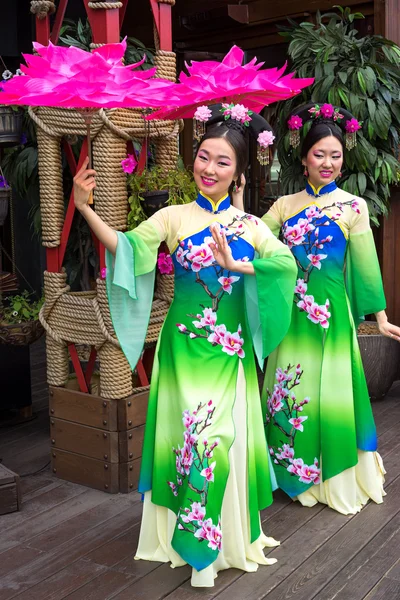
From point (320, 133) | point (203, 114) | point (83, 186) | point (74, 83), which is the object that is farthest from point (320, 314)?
point (74, 83)

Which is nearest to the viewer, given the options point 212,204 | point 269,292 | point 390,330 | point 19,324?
point 269,292

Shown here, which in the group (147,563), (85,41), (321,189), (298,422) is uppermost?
(85,41)

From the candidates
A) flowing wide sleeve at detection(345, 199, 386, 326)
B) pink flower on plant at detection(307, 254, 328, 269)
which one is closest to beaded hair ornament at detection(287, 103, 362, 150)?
flowing wide sleeve at detection(345, 199, 386, 326)

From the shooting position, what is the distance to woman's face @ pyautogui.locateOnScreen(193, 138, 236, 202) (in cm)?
267

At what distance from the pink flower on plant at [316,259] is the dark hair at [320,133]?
0.40 m

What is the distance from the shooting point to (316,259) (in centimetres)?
334

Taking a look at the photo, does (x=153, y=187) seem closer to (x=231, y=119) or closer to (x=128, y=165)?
(x=128, y=165)

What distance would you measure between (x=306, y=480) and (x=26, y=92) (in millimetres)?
1897

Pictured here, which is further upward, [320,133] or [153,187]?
[320,133]

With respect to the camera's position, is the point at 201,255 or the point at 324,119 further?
the point at 324,119

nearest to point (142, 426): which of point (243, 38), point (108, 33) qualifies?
point (108, 33)

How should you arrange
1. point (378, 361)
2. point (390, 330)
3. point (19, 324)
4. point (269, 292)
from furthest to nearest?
1. point (378, 361)
2. point (19, 324)
3. point (390, 330)
4. point (269, 292)

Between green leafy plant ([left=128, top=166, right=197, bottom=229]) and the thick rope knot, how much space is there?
0.76 metres

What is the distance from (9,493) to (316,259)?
1.49 meters
